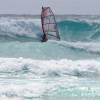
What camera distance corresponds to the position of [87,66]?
9414 mm

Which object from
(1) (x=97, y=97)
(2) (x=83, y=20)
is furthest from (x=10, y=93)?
(2) (x=83, y=20)

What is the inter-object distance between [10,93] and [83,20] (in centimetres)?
2089

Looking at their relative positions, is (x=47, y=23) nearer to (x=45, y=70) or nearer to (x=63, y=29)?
(x=63, y=29)

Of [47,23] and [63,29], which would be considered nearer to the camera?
[47,23]

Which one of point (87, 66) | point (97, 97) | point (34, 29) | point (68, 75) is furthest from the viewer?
point (34, 29)

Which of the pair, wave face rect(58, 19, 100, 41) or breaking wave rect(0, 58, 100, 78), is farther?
wave face rect(58, 19, 100, 41)

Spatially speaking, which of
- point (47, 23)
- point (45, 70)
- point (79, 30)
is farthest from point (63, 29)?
point (45, 70)

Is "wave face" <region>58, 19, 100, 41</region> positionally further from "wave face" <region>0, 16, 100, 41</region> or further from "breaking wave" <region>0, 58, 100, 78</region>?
"breaking wave" <region>0, 58, 100, 78</region>

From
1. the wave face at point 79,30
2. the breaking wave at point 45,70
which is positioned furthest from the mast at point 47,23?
the breaking wave at point 45,70

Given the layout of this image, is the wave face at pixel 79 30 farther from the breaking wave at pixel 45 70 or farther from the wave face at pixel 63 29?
the breaking wave at pixel 45 70

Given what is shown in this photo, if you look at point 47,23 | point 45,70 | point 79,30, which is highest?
point 45,70

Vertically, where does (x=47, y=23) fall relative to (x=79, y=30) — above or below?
above

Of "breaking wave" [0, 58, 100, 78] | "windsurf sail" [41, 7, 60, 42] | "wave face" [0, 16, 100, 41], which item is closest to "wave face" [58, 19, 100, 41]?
"wave face" [0, 16, 100, 41]

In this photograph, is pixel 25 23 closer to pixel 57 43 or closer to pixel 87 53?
pixel 57 43
